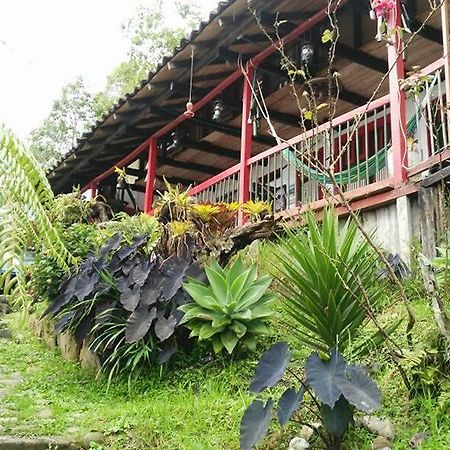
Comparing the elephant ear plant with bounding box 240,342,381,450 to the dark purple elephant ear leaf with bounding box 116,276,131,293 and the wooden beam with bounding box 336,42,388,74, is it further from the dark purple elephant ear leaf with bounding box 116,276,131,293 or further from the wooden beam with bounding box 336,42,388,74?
the wooden beam with bounding box 336,42,388,74

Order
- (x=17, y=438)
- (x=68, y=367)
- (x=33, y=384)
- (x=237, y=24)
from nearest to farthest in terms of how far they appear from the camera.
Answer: (x=17, y=438) < (x=33, y=384) < (x=68, y=367) < (x=237, y=24)

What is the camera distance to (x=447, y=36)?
3846 millimetres

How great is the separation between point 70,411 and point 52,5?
240 centimetres

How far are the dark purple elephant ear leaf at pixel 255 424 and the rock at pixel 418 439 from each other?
59 cm

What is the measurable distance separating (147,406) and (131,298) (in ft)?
3.16

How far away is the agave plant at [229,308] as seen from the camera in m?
3.53

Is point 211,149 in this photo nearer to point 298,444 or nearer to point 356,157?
point 356,157

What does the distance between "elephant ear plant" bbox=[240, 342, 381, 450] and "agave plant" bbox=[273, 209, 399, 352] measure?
355mm

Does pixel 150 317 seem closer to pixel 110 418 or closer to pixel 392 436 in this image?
pixel 110 418

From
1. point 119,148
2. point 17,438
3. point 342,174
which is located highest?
point 119,148

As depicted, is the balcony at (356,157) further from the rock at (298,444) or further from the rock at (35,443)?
the rock at (35,443)

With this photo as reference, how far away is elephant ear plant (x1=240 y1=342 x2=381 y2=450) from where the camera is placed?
84.0 inches

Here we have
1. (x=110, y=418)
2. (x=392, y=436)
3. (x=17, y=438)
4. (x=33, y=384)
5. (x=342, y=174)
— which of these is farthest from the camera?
(x=342, y=174)

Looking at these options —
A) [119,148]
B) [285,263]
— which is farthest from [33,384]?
[119,148]
